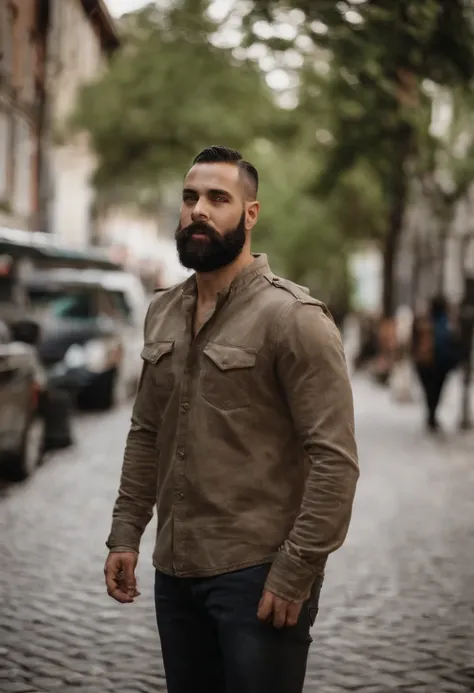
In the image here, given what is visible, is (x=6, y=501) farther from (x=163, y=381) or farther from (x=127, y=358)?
(x=127, y=358)

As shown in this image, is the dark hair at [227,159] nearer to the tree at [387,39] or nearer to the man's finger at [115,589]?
the man's finger at [115,589]

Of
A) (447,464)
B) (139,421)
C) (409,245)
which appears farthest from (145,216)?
(139,421)

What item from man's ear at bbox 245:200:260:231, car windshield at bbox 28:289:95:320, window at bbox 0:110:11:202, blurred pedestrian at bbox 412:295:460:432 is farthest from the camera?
window at bbox 0:110:11:202

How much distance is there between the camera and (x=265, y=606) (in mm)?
2875

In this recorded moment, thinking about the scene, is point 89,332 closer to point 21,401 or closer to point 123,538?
point 21,401

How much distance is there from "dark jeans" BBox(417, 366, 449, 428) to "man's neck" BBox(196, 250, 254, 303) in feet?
43.8

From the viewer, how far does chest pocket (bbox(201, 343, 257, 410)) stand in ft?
9.87

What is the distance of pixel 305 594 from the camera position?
2896 mm

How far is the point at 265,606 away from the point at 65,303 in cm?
1625

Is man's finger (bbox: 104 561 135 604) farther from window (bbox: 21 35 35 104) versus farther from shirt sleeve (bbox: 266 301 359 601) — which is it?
window (bbox: 21 35 35 104)

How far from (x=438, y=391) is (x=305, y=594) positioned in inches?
551

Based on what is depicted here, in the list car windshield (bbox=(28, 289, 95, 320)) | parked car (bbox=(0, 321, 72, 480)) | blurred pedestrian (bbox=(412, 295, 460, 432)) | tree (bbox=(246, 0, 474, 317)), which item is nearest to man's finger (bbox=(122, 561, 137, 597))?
tree (bbox=(246, 0, 474, 317))

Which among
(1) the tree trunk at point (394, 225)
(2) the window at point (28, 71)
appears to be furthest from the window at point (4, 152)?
(1) the tree trunk at point (394, 225)

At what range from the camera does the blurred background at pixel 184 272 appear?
20.6 feet
